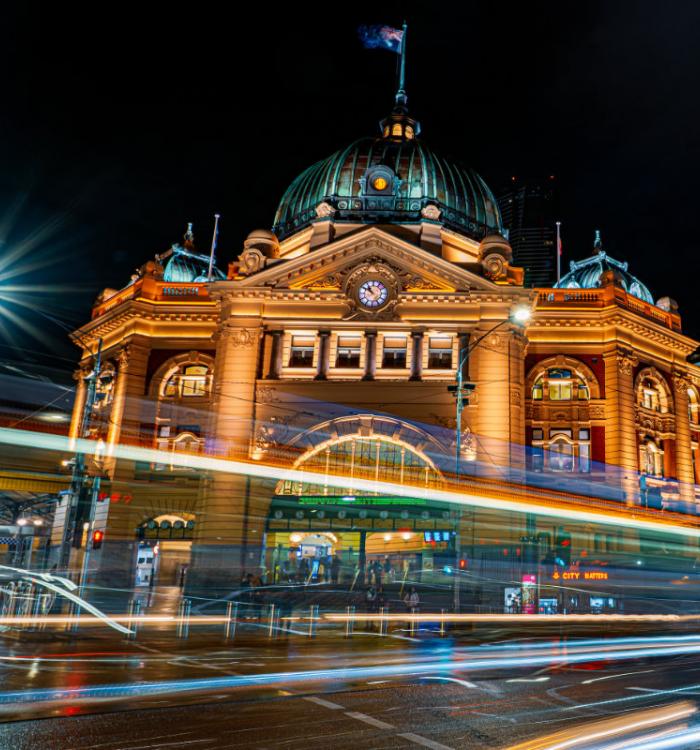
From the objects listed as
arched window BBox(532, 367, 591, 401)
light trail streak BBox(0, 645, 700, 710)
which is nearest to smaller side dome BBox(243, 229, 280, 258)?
arched window BBox(532, 367, 591, 401)

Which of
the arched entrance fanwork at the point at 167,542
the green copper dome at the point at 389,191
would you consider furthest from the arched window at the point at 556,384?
the arched entrance fanwork at the point at 167,542

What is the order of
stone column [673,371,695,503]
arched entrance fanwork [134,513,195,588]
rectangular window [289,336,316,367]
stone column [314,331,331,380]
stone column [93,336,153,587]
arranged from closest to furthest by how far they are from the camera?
1. stone column [314,331,331,380]
2. rectangular window [289,336,316,367]
3. stone column [93,336,153,587]
4. arched entrance fanwork [134,513,195,588]
5. stone column [673,371,695,503]

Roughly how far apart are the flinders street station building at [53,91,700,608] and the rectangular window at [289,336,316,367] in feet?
0.39

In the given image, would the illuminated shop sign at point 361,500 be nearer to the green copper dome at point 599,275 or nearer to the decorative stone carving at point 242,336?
the decorative stone carving at point 242,336

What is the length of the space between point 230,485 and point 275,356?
8042mm

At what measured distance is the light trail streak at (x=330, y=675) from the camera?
41.6ft

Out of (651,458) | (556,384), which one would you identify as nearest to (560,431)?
(556,384)

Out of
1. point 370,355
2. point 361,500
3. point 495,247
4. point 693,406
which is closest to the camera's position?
point 361,500

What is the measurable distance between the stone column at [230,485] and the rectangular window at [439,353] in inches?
398

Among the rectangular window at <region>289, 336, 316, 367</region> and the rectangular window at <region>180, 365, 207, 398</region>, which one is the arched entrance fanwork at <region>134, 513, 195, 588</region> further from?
the rectangular window at <region>289, 336, 316, 367</region>

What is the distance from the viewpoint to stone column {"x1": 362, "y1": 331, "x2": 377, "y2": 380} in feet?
152

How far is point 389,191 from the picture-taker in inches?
2243

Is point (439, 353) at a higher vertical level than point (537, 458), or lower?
higher

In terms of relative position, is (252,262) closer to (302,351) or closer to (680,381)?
(302,351)
